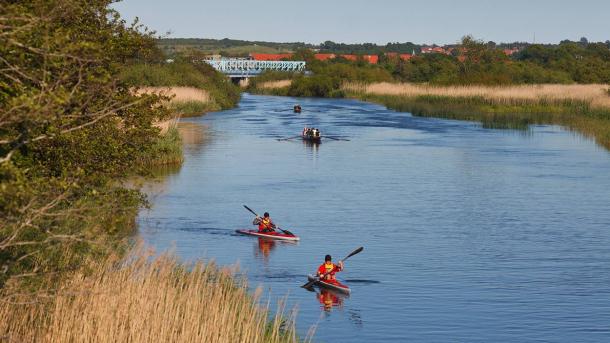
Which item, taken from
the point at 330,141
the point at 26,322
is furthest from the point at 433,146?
the point at 26,322

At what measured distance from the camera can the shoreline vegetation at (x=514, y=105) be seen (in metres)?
74.4

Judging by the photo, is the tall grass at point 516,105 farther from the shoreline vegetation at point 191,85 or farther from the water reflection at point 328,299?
the water reflection at point 328,299

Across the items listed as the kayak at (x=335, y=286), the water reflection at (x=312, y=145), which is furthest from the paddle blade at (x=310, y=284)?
the water reflection at (x=312, y=145)

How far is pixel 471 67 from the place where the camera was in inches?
4968

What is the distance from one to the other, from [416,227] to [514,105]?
5773cm

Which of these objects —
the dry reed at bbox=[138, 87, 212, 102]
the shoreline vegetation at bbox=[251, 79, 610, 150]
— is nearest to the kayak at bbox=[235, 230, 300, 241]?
the shoreline vegetation at bbox=[251, 79, 610, 150]

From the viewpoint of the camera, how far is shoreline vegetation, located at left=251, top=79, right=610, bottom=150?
74.4 metres

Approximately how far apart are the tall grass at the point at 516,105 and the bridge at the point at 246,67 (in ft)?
206

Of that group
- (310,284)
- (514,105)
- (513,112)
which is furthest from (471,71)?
(310,284)

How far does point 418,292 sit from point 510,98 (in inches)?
2688

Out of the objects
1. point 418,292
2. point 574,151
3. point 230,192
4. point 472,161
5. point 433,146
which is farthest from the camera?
point 433,146

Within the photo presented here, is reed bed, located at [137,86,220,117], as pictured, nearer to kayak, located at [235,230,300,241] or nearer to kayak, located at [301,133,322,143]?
kayak, located at [301,133,322,143]

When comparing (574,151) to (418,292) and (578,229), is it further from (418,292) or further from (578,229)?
(418,292)

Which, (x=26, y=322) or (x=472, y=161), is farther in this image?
(x=472, y=161)
